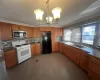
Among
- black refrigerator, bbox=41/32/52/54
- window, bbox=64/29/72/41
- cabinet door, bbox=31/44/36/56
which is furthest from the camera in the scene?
window, bbox=64/29/72/41

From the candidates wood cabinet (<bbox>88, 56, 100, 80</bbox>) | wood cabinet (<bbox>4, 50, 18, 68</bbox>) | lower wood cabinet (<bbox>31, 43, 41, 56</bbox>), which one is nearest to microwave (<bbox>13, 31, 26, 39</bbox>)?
wood cabinet (<bbox>4, 50, 18, 68</bbox>)

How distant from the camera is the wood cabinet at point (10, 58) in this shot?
2.98m

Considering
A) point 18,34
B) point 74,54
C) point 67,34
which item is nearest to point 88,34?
point 74,54

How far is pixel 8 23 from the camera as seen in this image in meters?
3.20

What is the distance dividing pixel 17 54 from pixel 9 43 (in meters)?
0.72

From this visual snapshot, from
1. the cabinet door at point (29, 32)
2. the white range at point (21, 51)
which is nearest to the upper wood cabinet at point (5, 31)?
the white range at point (21, 51)

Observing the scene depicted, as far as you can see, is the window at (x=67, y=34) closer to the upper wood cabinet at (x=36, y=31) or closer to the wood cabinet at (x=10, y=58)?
the upper wood cabinet at (x=36, y=31)

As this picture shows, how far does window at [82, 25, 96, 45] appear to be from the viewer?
3049 mm

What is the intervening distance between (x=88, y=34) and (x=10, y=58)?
397 centimetres

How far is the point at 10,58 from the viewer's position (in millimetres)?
3111

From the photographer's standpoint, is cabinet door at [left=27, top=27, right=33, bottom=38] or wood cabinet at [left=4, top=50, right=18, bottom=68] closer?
wood cabinet at [left=4, top=50, right=18, bottom=68]

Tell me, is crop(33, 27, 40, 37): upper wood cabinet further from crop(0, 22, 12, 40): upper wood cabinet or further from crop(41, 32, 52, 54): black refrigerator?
crop(0, 22, 12, 40): upper wood cabinet

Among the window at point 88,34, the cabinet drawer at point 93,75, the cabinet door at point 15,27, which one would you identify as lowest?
the cabinet drawer at point 93,75

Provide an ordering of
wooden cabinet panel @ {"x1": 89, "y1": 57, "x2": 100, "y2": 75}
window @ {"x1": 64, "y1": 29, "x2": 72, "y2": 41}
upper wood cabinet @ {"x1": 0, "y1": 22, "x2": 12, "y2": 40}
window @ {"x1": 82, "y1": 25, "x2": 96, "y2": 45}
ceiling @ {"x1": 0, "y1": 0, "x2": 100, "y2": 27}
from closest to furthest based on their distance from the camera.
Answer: ceiling @ {"x1": 0, "y1": 0, "x2": 100, "y2": 27} < wooden cabinet panel @ {"x1": 89, "y1": 57, "x2": 100, "y2": 75} < upper wood cabinet @ {"x1": 0, "y1": 22, "x2": 12, "y2": 40} < window @ {"x1": 82, "y1": 25, "x2": 96, "y2": 45} < window @ {"x1": 64, "y1": 29, "x2": 72, "y2": 41}
